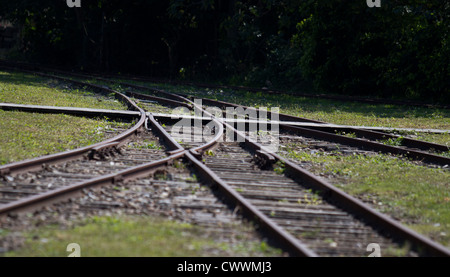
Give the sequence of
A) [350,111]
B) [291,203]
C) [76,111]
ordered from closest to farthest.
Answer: [291,203] → [76,111] → [350,111]

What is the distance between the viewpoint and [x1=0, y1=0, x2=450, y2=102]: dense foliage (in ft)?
71.6

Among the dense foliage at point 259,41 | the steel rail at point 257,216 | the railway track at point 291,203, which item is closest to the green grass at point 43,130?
the railway track at point 291,203

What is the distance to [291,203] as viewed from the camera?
241 inches

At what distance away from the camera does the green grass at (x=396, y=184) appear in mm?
5828

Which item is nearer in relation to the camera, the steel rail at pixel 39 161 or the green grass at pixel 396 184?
the green grass at pixel 396 184

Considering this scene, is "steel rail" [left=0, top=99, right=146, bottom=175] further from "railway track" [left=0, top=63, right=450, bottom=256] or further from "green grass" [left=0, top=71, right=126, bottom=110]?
"green grass" [left=0, top=71, right=126, bottom=110]

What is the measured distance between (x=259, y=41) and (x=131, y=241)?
26809 millimetres

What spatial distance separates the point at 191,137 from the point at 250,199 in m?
4.36

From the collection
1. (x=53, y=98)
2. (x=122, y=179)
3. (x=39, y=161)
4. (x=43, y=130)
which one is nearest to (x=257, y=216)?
(x=122, y=179)

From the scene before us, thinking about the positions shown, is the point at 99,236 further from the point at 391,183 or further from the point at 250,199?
the point at 391,183

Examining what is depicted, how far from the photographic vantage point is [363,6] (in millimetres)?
23359

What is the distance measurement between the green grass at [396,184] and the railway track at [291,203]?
423mm

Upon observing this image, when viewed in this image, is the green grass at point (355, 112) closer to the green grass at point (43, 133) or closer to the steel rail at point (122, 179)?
the green grass at point (43, 133)

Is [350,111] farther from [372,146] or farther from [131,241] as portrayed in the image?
[131,241]
